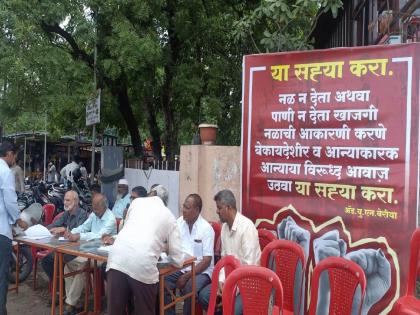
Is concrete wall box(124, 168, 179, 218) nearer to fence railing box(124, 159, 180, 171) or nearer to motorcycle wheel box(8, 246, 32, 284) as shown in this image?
fence railing box(124, 159, 180, 171)

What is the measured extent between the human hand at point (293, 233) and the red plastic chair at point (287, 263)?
34 cm

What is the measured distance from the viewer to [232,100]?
1089 cm

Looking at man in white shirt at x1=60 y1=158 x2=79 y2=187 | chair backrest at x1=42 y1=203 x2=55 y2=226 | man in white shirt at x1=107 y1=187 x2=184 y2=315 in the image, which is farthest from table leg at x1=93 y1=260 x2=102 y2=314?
man in white shirt at x1=60 y1=158 x2=79 y2=187

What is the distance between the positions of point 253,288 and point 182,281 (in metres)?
1.31

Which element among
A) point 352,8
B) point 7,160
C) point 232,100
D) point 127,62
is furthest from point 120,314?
point 232,100

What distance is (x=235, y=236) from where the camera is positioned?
159 inches

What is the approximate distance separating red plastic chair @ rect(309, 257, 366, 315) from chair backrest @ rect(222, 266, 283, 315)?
Result: 0.45 metres

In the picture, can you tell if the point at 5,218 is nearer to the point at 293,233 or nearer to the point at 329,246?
the point at 293,233

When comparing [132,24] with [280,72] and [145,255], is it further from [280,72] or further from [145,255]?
[145,255]

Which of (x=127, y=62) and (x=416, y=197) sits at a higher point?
(x=127, y=62)

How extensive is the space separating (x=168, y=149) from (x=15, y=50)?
4256mm

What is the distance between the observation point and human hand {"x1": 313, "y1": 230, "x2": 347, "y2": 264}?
3944 mm

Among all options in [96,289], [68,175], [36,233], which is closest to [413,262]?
[96,289]

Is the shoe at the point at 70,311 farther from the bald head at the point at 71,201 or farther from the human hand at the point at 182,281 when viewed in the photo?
the human hand at the point at 182,281
